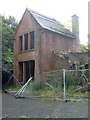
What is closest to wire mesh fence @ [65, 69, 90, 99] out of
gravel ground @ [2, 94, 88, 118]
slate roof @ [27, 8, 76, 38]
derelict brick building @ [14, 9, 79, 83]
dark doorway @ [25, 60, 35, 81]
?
gravel ground @ [2, 94, 88, 118]

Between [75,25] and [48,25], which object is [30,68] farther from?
[75,25]

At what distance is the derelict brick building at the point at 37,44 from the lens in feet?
79.4

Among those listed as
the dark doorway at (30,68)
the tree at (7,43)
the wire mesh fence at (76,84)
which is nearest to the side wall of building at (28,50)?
the dark doorway at (30,68)

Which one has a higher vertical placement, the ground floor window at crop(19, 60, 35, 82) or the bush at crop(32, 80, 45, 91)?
the ground floor window at crop(19, 60, 35, 82)

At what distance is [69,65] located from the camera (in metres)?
22.6

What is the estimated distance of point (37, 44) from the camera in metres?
24.4

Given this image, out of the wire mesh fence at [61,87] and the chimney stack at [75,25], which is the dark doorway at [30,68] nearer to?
the wire mesh fence at [61,87]

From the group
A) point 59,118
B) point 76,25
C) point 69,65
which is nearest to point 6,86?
point 69,65

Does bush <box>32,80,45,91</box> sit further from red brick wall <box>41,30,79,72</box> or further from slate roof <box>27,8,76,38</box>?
slate roof <box>27,8,76,38</box>

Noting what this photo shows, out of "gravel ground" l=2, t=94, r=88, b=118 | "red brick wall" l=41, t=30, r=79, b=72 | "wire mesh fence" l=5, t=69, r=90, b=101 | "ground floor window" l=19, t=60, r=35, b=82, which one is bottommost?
"gravel ground" l=2, t=94, r=88, b=118

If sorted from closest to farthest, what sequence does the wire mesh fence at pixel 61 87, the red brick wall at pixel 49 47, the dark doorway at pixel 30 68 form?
1. the wire mesh fence at pixel 61 87
2. the red brick wall at pixel 49 47
3. the dark doorway at pixel 30 68

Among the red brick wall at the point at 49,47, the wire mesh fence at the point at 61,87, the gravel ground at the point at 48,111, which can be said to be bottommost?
the gravel ground at the point at 48,111

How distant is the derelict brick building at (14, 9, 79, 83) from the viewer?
2419 centimetres

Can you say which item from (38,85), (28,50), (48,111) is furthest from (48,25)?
(48,111)
